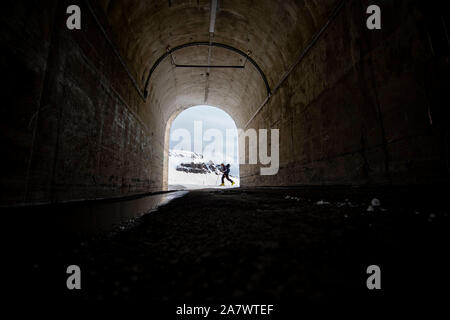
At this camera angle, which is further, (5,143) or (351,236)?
(5,143)

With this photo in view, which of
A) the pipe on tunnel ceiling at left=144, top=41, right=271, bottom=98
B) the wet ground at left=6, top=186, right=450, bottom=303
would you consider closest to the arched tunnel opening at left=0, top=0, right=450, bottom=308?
the wet ground at left=6, top=186, right=450, bottom=303

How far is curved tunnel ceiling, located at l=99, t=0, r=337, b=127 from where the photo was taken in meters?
4.81

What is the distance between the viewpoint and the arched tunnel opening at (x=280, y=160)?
83 centimetres

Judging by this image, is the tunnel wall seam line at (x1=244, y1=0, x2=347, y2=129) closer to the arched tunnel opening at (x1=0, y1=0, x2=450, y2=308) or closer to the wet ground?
the arched tunnel opening at (x1=0, y1=0, x2=450, y2=308)

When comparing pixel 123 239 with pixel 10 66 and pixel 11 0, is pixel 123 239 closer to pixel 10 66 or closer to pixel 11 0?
pixel 10 66

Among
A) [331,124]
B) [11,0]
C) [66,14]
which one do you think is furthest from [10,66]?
[331,124]

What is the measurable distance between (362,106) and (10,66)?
475cm

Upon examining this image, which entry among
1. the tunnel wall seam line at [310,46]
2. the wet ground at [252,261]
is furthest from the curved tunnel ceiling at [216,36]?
the wet ground at [252,261]

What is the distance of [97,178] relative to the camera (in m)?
4.03

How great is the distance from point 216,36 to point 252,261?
8.33 meters

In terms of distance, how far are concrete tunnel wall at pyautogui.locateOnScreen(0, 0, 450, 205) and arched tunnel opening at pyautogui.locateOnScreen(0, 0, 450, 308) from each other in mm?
27

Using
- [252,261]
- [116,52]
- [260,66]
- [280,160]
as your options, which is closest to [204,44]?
[260,66]

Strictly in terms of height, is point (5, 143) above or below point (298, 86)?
→ below

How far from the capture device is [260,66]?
7945mm
